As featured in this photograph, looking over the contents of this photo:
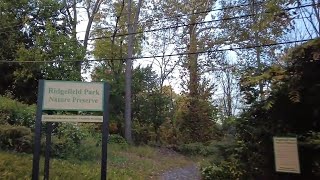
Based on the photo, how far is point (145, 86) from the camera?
28609 millimetres

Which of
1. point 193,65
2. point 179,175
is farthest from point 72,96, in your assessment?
point 193,65

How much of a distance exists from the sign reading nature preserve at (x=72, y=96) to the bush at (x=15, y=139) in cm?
454

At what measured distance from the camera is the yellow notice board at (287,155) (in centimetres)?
606

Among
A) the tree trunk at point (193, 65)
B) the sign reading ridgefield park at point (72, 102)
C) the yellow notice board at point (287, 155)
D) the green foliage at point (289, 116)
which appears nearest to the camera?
the yellow notice board at point (287, 155)

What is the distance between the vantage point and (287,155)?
6.14 m

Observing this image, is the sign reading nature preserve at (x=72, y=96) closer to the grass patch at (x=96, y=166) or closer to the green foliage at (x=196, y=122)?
the grass patch at (x=96, y=166)

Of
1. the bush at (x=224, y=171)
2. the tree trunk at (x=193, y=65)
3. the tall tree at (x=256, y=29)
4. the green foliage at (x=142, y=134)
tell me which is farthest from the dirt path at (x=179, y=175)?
the tree trunk at (x=193, y=65)

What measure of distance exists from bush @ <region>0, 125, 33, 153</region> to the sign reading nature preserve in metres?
4.54

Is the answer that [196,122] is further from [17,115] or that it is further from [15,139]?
[15,139]

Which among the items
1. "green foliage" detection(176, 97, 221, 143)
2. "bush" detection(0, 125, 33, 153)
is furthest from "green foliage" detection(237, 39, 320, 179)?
"green foliage" detection(176, 97, 221, 143)

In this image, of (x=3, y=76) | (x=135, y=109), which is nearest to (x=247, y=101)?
(x=3, y=76)

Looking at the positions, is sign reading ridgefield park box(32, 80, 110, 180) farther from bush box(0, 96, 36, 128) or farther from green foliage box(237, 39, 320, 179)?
bush box(0, 96, 36, 128)

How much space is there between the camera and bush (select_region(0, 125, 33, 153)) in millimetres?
11781

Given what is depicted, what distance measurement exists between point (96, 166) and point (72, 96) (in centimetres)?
559
